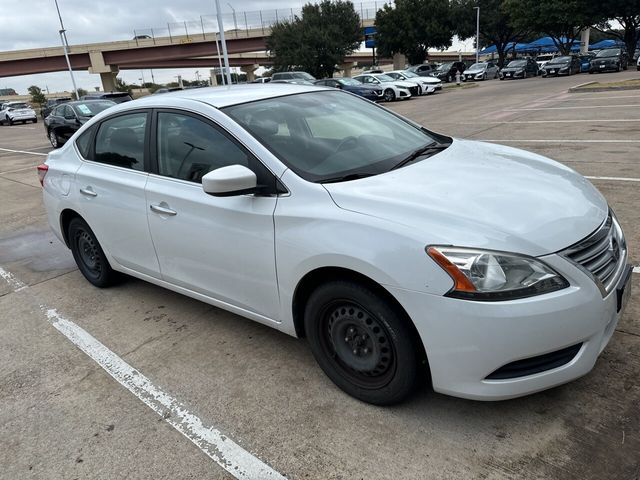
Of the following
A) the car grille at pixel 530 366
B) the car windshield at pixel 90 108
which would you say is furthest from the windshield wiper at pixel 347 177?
the car windshield at pixel 90 108

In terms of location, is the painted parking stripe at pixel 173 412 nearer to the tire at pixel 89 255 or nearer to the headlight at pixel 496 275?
the tire at pixel 89 255

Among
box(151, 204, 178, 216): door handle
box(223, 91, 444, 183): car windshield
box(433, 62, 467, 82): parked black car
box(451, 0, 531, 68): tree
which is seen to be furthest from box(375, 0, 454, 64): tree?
box(151, 204, 178, 216): door handle

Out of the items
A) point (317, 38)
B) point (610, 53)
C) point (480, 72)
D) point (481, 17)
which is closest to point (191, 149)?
point (610, 53)

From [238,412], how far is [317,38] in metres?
47.6

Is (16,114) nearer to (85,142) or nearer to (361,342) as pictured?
(85,142)

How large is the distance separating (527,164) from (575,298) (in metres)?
1.22

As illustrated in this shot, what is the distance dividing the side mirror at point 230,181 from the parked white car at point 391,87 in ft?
78.8

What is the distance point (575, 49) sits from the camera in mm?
60844

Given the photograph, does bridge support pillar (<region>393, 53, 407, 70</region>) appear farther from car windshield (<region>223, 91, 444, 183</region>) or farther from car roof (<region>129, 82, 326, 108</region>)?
car windshield (<region>223, 91, 444, 183</region>)

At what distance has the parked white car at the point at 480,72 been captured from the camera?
41281mm

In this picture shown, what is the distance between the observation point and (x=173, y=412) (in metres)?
2.86

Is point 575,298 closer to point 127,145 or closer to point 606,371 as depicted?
point 606,371

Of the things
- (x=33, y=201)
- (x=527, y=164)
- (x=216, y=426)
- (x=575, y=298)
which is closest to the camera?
(x=575, y=298)

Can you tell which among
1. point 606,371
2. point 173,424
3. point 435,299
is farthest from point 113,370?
point 606,371
